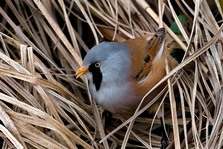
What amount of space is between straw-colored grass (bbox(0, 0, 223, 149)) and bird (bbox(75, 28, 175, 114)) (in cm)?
7

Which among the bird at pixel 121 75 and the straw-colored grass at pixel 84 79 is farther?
the bird at pixel 121 75

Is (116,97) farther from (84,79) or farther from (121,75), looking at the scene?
(84,79)

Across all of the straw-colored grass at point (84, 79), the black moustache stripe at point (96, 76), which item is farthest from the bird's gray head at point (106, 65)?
the straw-colored grass at point (84, 79)

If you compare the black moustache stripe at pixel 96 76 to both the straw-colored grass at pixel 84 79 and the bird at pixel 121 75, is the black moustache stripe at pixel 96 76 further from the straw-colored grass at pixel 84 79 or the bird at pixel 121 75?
the straw-colored grass at pixel 84 79

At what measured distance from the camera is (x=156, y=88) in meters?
Result: 2.33

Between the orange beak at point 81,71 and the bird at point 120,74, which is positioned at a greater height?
the orange beak at point 81,71

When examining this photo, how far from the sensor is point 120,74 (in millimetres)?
2365

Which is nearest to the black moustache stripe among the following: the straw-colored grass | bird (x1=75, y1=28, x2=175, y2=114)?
bird (x1=75, y1=28, x2=175, y2=114)

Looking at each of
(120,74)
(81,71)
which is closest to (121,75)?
(120,74)

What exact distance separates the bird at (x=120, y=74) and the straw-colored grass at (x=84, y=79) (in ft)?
0.24

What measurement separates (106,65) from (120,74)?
7cm

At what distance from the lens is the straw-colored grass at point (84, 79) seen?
214 cm

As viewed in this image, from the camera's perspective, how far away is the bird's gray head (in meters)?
2.32

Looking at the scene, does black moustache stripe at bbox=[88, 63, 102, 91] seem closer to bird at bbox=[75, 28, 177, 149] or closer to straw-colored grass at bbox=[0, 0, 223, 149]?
bird at bbox=[75, 28, 177, 149]
